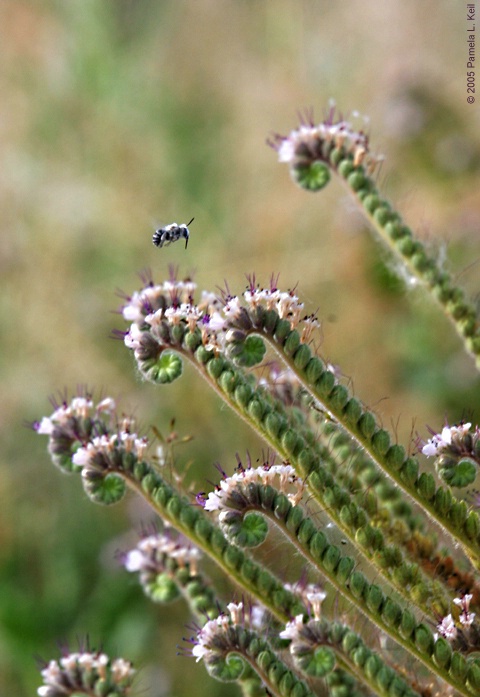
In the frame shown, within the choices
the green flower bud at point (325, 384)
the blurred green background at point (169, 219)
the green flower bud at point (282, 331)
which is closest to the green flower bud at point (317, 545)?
the green flower bud at point (325, 384)

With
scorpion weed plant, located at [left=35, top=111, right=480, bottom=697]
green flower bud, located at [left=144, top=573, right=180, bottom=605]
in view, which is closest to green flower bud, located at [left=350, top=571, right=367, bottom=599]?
scorpion weed plant, located at [left=35, top=111, right=480, bottom=697]

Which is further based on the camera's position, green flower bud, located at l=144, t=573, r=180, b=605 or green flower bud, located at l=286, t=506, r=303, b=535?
green flower bud, located at l=144, t=573, r=180, b=605

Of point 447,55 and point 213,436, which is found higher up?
point 447,55

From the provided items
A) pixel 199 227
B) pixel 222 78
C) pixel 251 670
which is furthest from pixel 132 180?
pixel 251 670

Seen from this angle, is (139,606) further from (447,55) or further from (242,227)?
(447,55)

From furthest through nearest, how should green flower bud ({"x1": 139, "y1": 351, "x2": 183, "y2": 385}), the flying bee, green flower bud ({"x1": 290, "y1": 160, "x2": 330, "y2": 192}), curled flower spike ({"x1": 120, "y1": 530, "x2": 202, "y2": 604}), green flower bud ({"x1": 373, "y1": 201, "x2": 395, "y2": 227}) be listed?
the flying bee
green flower bud ({"x1": 290, "y1": 160, "x2": 330, "y2": 192})
green flower bud ({"x1": 373, "y1": 201, "x2": 395, "y2": 227})
curled flower spike ({"x1": 120, "y1": 530, "x2": 202, "y2": 604})
green flower bud ({"x1": 139, "y1": 351, "x2": 183, "y2": 385})

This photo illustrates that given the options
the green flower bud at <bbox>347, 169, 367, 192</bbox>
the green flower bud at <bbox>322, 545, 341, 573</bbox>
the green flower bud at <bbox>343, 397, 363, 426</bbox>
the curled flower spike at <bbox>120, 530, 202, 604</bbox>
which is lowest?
the green flower bud at <bbox>322, 545, 341, 573</bbox>

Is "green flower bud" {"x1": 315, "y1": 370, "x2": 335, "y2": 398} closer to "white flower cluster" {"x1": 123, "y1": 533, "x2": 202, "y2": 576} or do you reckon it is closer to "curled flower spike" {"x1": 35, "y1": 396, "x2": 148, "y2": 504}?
"curled flower spike" {"x1": 35, "y1": 396, "x2": 148, "y2": 504}

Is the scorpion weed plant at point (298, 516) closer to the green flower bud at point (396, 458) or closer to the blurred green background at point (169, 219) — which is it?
the green flower bud at point (396, 458)
